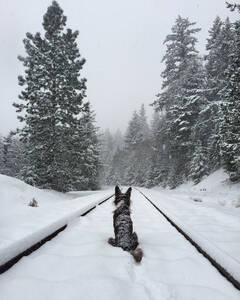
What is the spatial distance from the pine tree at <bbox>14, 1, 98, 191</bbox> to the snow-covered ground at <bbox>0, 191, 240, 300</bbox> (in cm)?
1528

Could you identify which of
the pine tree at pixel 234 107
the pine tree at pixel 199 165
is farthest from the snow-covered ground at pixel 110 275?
the pine tree at pixel 199 165

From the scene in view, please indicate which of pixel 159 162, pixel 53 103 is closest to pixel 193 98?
pixel 53 103

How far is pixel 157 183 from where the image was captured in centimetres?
4572

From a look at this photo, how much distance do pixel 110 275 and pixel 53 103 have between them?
1806cm

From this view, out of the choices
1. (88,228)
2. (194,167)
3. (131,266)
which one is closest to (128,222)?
(131,266)

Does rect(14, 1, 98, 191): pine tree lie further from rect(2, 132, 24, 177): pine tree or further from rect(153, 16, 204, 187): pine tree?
rect(2, 132, 24, 177): pine tree

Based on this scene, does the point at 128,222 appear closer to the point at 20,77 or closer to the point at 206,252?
the point at 206,252

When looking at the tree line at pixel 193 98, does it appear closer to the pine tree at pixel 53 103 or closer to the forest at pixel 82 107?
the forest at pixel 82 107

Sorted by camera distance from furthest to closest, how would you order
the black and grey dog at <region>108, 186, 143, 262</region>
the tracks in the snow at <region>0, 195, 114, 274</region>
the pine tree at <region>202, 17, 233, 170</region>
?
the pine tree at <region>202, 17, 233, 170</region>
the black and grey dog at <region>108, 186, 143, 262</region>
the tracks in the snow at <region>0, 195, 114, 274</region>

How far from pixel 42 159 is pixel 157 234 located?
15182 mm

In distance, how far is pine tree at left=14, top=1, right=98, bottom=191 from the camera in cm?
1784

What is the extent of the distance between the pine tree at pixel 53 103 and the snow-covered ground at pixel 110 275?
15283mm

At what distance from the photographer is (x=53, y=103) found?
1877 cm

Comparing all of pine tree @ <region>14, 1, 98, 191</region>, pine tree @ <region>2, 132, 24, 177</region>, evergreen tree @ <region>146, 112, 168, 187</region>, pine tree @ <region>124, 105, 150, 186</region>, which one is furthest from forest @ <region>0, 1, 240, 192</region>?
pine tree @ <region>2, 132, 24, 177</region>
